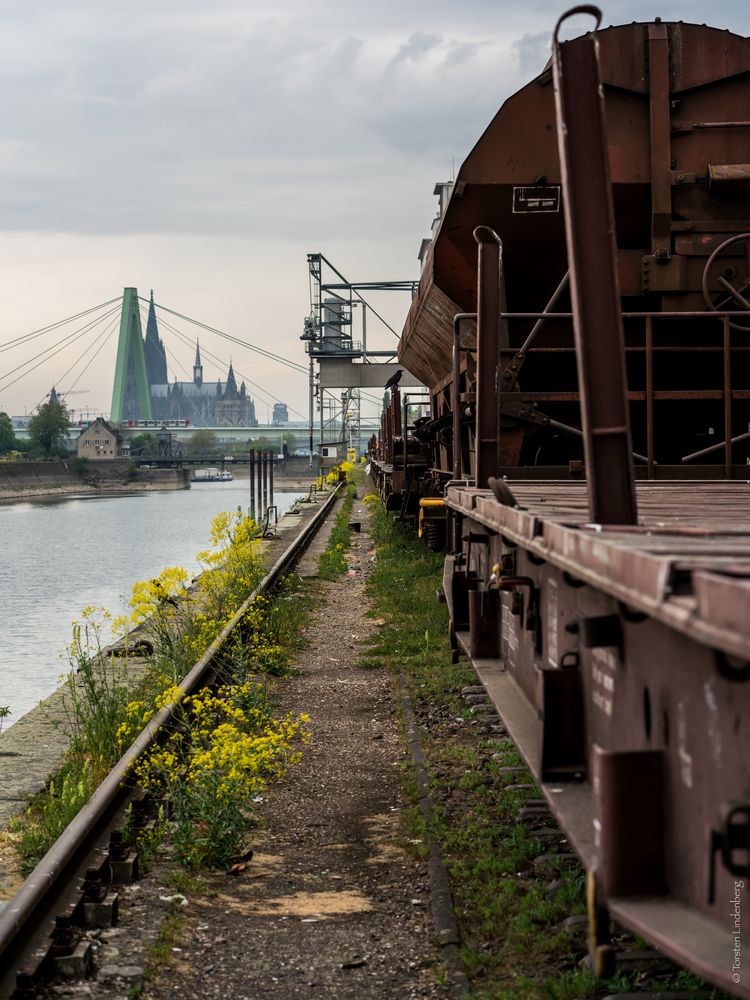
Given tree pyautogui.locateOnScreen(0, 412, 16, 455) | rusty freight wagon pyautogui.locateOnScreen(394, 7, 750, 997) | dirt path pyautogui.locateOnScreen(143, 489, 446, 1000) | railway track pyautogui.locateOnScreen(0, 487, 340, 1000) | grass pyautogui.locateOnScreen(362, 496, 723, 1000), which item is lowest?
dirt path pyautogui.locateOnScreen(143, 489, 446, 1000)

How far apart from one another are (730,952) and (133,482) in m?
122

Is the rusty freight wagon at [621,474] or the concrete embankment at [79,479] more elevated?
the rusty freight wagon at [621,474]

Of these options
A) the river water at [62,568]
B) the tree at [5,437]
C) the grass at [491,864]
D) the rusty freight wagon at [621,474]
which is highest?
the tree at [5,437]

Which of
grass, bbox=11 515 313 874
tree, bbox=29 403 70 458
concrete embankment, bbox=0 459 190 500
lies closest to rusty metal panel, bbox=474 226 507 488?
grass, bbox=11 515 313 874

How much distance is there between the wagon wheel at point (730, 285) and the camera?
8.07m

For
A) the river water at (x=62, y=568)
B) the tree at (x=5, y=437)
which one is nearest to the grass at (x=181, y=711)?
the river water at (x=62, y=568)

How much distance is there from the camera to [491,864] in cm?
502

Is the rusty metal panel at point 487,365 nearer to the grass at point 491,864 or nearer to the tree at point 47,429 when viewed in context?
the grass at point 491,864

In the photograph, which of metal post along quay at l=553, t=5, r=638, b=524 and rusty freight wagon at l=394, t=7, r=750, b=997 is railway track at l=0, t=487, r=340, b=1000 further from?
metal post along quay at l=553, t=5, r=638, b=524

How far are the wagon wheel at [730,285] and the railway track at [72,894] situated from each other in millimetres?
5037

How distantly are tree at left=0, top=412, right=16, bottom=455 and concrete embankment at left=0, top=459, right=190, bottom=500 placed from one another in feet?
73.7

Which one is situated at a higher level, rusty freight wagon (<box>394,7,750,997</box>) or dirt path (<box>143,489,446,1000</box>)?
rusty freight wagon (<box>394,7,750,997</box>)

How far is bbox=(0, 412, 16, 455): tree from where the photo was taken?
5556 inches

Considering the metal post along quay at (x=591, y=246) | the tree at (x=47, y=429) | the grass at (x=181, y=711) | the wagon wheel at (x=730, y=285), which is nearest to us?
the metal post along quay at (x=591, y=246)
